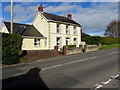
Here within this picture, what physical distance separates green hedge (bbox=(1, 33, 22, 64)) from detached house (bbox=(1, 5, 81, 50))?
39.9 feet

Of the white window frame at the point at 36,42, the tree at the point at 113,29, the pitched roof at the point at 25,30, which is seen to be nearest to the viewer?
the pitched roof at the point at 25,30

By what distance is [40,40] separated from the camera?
29.1 metres

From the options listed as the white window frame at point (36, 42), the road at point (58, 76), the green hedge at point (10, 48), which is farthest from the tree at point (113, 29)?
the road at point (58, 76)

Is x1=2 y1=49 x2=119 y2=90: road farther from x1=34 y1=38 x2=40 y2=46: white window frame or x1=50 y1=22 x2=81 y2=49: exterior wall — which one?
x1=50 y1=22 x2=81 y2=49: exterior wall

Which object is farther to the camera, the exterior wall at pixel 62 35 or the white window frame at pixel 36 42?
the exterior wall at pixel 62 35

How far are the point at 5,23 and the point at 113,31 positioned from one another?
5856 centimetres

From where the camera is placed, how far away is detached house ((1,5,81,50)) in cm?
2706

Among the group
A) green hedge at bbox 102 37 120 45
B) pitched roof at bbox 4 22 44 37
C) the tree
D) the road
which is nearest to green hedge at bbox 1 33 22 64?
the road

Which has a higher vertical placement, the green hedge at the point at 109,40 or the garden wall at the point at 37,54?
the green hedge at the point at 109,40

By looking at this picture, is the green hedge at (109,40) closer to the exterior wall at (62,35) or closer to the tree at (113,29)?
the exterior wall at (62,35)

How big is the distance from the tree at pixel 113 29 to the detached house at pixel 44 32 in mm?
45621

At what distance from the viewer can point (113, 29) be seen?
2876 inches

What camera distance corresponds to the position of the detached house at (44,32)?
27.1m

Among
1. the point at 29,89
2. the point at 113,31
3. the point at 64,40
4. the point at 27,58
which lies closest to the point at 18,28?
the point at 64,40
